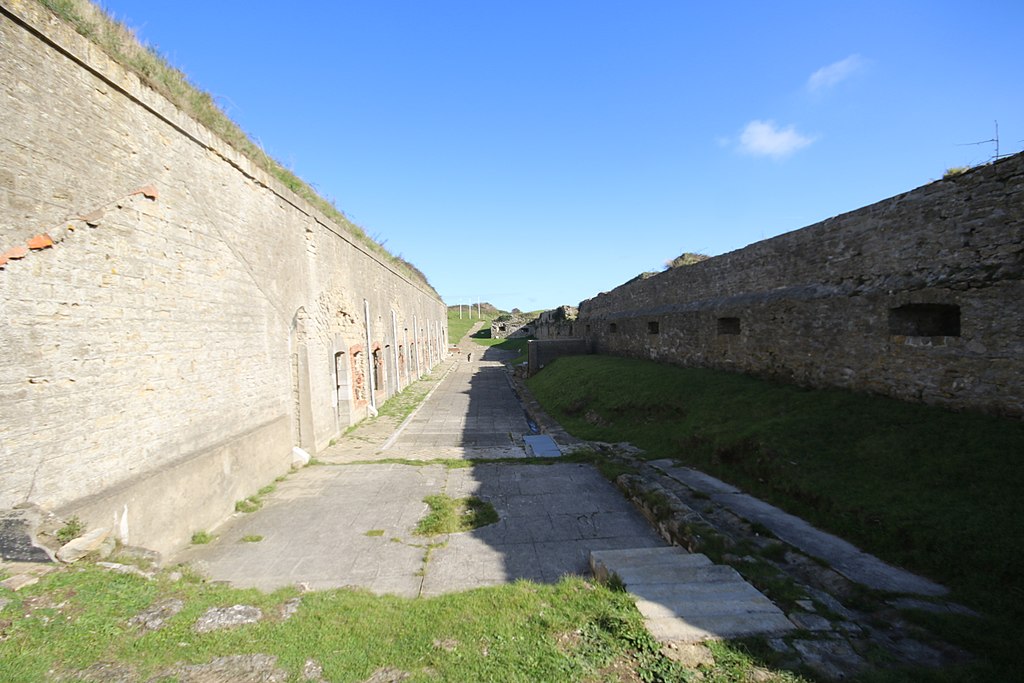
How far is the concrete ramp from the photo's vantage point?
3.13 meters

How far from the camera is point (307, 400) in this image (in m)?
9.33

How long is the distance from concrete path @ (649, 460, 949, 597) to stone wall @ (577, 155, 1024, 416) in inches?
112

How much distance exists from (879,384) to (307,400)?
1010 centimetres

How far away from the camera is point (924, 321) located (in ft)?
22.2

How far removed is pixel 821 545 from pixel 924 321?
429 centimetres

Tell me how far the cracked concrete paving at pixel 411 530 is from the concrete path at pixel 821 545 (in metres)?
1.25

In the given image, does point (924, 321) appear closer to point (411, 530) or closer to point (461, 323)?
point (411, 530)

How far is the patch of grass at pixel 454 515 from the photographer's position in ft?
19.6

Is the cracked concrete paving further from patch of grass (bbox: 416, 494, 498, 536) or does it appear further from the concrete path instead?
the concrete path

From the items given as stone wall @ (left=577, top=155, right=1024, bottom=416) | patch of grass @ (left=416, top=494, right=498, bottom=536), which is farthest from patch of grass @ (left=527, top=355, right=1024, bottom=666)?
patch of grass @ (left=416, top=494, right=498, bottom=536)

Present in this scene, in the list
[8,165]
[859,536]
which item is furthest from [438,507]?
[8,165]

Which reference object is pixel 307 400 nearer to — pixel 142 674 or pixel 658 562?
pixel 142 674

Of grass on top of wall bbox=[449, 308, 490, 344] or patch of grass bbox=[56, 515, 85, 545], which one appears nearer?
patch of grass bbox=[56, 515, 85, 545]

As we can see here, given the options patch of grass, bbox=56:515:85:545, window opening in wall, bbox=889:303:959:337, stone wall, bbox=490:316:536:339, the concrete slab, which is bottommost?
the concrete slab
